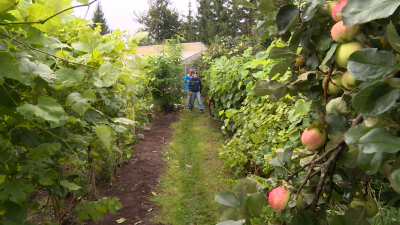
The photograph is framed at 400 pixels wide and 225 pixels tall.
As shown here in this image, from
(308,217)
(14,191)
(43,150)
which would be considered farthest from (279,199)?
(14,191)

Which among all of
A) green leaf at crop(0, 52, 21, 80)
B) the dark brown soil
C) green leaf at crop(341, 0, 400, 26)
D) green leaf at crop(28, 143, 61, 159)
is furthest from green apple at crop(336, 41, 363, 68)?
the dark brown soil

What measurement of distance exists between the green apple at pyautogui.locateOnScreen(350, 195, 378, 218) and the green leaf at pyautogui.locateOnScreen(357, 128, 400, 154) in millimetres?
335

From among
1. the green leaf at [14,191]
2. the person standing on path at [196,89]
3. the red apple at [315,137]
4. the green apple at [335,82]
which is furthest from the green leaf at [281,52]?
the person standing on path at [196,89]

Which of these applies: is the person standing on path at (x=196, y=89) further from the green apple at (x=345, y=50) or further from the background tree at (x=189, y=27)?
the background tree at (x=189, y=27)

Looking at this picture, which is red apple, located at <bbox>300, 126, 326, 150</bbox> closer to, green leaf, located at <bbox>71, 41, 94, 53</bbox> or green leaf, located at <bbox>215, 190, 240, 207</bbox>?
green leaf, located at <bbox>215, 190, 240, 207</bbox>

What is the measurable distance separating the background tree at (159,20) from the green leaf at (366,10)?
95.9 ft

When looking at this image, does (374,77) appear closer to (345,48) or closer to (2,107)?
(345,48)

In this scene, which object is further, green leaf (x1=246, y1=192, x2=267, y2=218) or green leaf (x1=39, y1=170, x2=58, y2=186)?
green leaf (x1=39, y1=170, x2=58, y2=186)

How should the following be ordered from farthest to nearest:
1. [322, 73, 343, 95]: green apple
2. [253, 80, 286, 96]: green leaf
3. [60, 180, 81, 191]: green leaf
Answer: [60, 180, 81, 191]: green leaf
[253, 80, 286, 96]: green leaf
[322, 73, 343, 95]: green apple

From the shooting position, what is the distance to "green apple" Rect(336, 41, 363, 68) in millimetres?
654

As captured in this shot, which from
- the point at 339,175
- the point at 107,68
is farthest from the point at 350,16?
the point at 107,68

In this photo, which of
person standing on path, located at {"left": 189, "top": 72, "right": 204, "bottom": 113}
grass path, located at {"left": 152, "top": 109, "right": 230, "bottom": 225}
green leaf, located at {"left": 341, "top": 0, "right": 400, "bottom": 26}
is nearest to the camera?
green leaf, located at {"left": 341, "top": 0, "right": 400, "bottom": 26}

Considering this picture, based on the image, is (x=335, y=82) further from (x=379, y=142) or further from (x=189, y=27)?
(x=189, y=27)

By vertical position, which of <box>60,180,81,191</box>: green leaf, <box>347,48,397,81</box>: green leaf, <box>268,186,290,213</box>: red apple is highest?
<box>347,48,397,81</box>: green leaf
